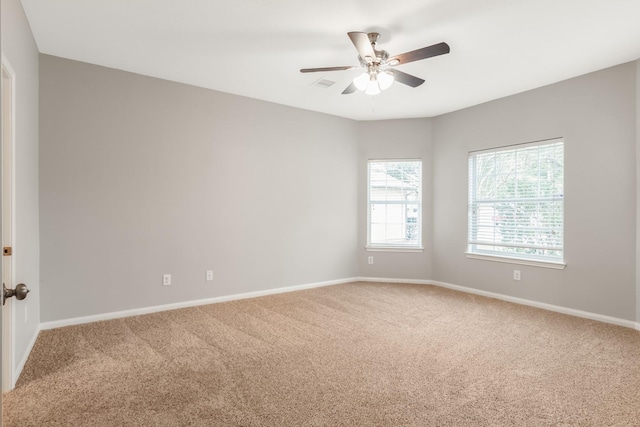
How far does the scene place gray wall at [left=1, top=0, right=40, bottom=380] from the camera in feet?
8.49

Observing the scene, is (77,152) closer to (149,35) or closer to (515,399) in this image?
(149,35)

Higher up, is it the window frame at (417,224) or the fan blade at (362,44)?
the fan blade at (362,44)

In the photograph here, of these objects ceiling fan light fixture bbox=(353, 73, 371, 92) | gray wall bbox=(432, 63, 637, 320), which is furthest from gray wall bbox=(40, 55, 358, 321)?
gray wall bbox=(432, 63, 637, 320)

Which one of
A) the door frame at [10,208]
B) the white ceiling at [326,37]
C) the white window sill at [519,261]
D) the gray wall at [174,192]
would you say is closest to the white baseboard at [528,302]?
the white window sill at [519,261]

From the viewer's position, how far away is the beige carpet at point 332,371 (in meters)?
2.20

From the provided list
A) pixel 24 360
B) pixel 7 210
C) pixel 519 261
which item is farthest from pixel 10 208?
pixel 519 261

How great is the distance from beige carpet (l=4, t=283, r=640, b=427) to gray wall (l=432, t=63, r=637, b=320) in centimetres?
40

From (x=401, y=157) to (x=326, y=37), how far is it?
2.90 meters

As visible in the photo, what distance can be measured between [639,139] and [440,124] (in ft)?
8.01

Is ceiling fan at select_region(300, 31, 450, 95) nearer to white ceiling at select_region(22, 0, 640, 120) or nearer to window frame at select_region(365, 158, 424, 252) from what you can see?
white ceiling at select_region(22, 0, 640, 120)

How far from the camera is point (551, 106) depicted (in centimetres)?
435

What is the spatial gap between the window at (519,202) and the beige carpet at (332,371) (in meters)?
0.88

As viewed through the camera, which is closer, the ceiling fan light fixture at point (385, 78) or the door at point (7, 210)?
the door at point (7, 210)

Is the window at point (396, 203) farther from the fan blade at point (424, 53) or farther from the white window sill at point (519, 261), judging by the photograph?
the fan blade at point (424, 53)
